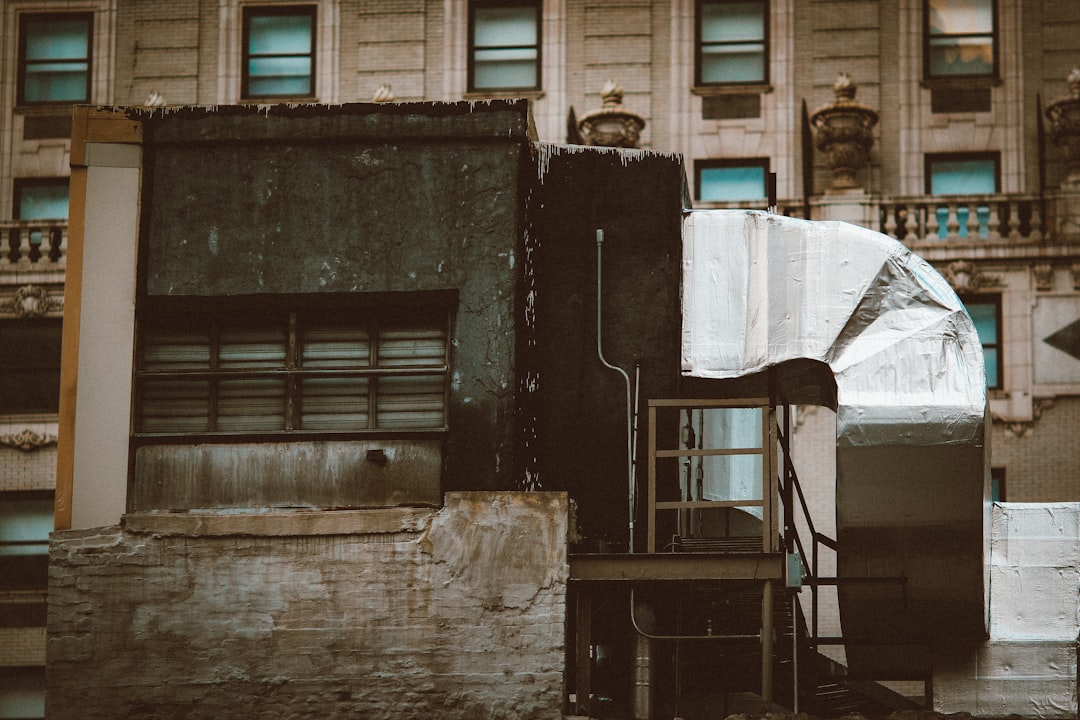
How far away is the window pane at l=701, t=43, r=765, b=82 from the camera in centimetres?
3203

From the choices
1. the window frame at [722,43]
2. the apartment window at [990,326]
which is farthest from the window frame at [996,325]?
the window frame at [722,43]

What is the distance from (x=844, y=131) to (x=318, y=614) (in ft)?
61.4

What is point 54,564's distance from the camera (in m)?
14.9

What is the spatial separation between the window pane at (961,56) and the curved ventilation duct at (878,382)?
17598mm

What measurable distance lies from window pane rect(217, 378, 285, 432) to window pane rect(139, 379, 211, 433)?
0.16m

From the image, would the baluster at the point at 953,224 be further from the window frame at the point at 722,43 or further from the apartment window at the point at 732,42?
the apartment window at the point at 732,42

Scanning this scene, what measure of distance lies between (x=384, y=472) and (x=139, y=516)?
235cm

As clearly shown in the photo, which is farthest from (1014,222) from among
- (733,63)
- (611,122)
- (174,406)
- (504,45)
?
(174,406)

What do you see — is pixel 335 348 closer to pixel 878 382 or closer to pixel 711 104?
pixel 878 382

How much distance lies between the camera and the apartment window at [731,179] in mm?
31422

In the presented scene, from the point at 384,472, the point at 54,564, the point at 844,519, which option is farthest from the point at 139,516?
the point at 844,519

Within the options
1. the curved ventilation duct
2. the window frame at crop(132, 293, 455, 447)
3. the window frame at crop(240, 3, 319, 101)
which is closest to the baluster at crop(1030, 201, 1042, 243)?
the window frame at crop(240, 3, 319, 101)

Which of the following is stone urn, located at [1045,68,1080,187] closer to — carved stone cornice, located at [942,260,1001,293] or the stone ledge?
carved stone cornice, located at [942,260,1001,293]

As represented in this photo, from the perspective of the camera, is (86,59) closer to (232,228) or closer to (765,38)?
(765,38)
